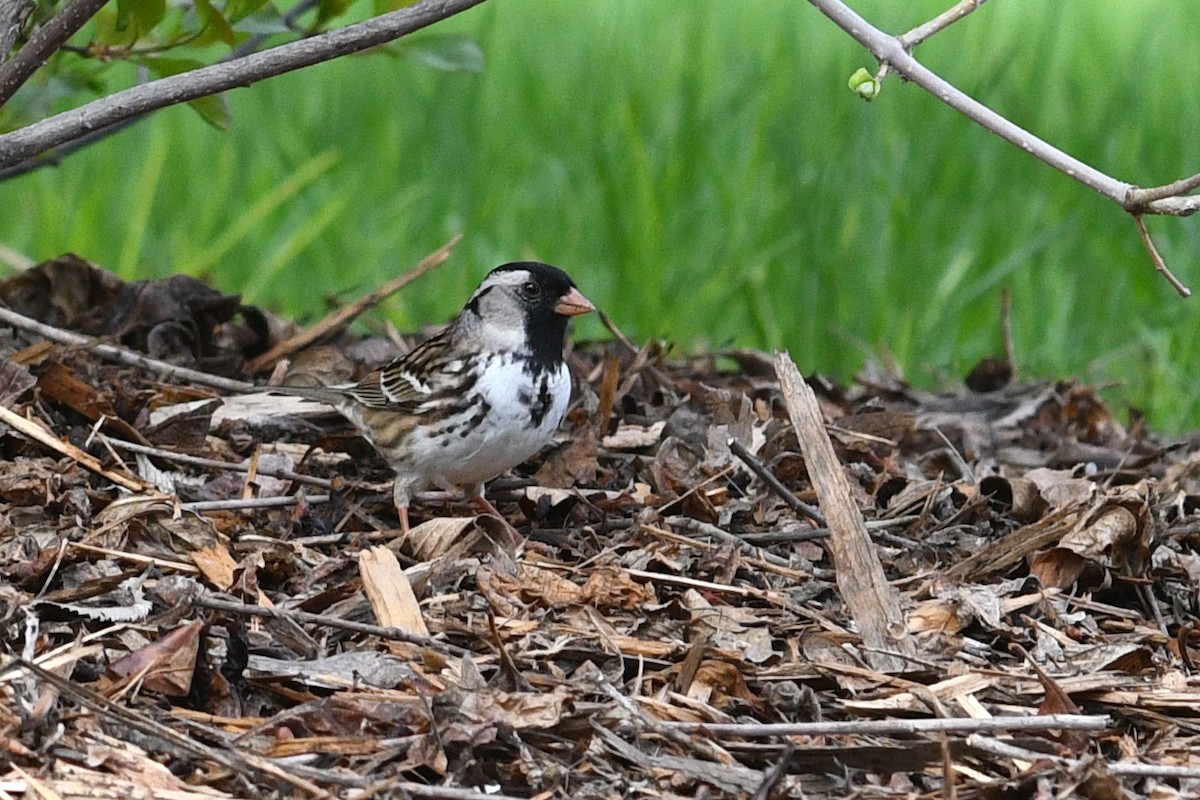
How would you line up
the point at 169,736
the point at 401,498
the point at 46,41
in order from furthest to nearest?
the point at 401,498, the point at 46,41, the point at 169,736

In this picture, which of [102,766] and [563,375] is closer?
[102,766]

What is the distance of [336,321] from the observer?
20.3ft

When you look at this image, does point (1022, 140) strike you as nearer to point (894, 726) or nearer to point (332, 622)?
point (894, 726)

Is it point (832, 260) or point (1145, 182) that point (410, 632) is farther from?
point (1145, 182)

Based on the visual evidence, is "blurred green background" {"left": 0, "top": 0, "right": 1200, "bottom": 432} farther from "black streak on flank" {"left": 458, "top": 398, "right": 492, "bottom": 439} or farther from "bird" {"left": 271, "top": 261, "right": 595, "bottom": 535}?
"black streak on flank" {"left": 458, "top": 398, "right": 492, "bottom": 439}

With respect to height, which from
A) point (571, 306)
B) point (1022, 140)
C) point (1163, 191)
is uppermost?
point (1022, 140)

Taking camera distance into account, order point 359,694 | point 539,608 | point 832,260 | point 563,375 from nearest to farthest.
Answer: point 359,694, point 539,608, point 563,375, point 832,260

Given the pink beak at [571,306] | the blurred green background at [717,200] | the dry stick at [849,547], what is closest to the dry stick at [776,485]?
the dry stick at [849,547]

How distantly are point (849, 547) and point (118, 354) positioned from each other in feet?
8.60

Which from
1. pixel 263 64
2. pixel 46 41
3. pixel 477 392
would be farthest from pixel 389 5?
pixel 477 392

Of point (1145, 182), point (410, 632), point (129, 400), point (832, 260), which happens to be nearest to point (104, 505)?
point (129, 400)

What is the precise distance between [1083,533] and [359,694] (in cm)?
203

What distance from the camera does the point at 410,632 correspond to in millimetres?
3775

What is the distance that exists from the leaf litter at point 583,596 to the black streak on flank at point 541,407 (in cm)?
20
